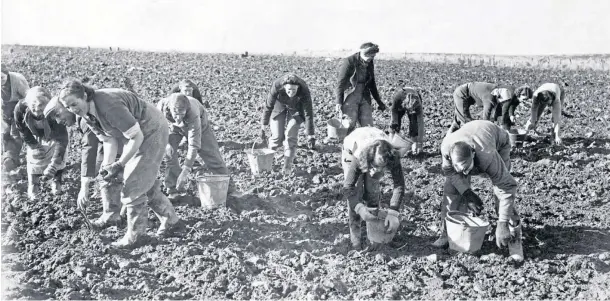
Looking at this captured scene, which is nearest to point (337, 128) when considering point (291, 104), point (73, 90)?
point (291, 104)

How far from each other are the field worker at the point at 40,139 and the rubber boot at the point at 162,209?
5.04ft

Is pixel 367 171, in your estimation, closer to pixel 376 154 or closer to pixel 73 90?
pixel 376 154

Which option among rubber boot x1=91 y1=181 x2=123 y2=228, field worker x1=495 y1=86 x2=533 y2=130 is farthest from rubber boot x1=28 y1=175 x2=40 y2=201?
field worker x1=495 y1=86 x2=533 y2=130

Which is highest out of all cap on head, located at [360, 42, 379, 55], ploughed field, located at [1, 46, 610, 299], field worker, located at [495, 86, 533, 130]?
cap on head, located at [360, 42, 379, 55]

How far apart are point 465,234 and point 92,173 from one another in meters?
3.42

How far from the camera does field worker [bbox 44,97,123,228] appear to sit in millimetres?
4270

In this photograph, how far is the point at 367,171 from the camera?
389 cm

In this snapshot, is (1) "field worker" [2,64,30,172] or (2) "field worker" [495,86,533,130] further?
(2) "field worker" [495,86,533,130]

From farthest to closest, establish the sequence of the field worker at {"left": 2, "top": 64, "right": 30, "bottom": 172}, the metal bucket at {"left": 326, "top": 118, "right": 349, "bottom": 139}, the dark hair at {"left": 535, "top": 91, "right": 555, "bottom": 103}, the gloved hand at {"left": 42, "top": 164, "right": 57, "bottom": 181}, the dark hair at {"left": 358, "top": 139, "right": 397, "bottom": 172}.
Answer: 1. the dark hair at {"left": 535, "top": 91, "right": 555, "bottom": 103}
2. the metal bucket at {"left": 326, "top": 118, "right": 349, "bottom": 139}
3. the field worker at {"left": 2, "top": 64, "right": 30, "bottom": 172}
4. the gloved hand at {"left": 42, "top": 164, "right": 57, "bottom": 181}
5. the dark hair at {"left": 358, "top": 139, "right": 397, "bottom": 172}

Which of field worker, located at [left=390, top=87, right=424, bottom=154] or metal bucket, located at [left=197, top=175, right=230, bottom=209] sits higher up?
field worker, located at [left=390, top=87, right=424, bottom=154]

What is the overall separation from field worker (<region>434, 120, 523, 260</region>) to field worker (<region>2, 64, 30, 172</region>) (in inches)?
187

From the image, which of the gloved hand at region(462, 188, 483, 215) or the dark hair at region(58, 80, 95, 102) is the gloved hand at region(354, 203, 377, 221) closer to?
the gloved hand at region(462, 188, 483, 215)

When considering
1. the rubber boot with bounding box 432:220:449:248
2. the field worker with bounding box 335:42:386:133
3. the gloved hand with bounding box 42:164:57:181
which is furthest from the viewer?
the field worker with bounding box 335:42:386:133

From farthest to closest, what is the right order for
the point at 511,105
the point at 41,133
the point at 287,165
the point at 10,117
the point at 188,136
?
the point at 511,105, the point at 287,165, the point at 10,117, the point at 41,133, the point at 188,136
